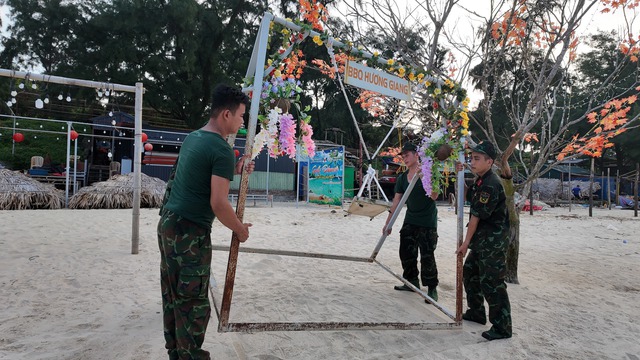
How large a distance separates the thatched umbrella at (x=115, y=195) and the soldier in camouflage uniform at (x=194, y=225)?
39.7 feet

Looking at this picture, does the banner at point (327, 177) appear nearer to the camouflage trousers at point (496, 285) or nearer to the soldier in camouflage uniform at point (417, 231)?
the soldier in camouflage uniform at point (417, 231)

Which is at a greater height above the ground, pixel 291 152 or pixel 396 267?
pixel 291 152

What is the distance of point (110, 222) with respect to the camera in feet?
29.8

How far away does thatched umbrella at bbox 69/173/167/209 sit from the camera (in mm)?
12496

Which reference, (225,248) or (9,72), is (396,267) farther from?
(9,72)

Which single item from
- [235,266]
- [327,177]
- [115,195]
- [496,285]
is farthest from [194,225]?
[327,177]

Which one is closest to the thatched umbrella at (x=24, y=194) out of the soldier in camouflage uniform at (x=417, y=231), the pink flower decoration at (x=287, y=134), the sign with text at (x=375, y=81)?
the pink flower decoration at (x=287, y=134)

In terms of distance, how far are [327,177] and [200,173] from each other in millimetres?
13167

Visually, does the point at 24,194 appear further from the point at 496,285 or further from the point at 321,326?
the point at 496,285

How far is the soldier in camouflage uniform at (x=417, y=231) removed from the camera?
14.0 feet

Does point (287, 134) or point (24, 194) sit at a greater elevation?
point (287, 134)

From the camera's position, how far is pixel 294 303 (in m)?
3.98

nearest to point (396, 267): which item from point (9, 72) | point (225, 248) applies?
point (225, 248)

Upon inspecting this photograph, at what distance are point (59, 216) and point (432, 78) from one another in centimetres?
999
